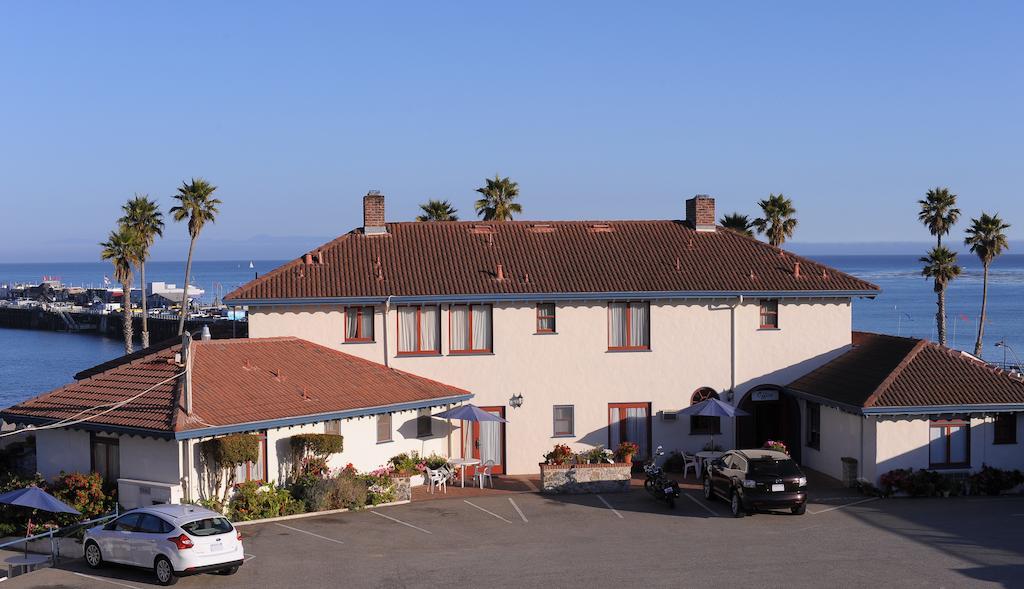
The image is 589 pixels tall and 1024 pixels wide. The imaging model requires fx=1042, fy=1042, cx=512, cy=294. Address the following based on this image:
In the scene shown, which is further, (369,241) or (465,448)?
(369,241)

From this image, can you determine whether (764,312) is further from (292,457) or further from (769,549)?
(292,457)

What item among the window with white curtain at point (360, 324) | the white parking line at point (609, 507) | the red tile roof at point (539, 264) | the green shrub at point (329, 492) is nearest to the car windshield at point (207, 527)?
the green shrub at point (329, 492)

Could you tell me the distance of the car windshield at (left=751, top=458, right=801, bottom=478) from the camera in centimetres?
2658

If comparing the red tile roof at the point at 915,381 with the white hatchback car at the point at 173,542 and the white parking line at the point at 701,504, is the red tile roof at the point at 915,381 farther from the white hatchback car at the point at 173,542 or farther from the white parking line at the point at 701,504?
the white hatchback car at the point at 173,542

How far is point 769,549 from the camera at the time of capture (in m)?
23.3

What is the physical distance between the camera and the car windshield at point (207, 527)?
20281mm

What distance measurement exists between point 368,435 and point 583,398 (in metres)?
7.52

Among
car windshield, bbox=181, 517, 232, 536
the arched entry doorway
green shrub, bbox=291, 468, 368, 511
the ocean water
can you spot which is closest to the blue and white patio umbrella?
the arched entry doorway

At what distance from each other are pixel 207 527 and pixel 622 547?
9.18m

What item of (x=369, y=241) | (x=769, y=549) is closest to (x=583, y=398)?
(x=369, y=241)

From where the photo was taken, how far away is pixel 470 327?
33.6 meters

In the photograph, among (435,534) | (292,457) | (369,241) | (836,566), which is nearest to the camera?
(836,566)

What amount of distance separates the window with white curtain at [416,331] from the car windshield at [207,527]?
43.0 feet

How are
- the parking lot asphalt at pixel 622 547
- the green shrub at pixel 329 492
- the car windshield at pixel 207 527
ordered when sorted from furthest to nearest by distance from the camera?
the green shrub at pixel 329 492, the parking lot asphalt at pixel 622 547, the car windshield at pixel 207 527
